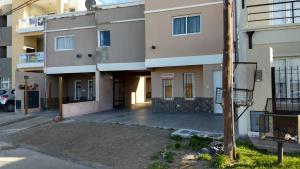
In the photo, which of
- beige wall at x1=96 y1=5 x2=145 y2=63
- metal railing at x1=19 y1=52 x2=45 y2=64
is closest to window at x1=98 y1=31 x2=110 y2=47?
beige wall at x1=96 y1=5 x2=145 y2=63

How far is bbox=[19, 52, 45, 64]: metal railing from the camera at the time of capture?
82.4 feet

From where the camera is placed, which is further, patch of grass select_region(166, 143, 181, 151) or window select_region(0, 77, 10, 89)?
window select_region(0, 77, 10, 89)

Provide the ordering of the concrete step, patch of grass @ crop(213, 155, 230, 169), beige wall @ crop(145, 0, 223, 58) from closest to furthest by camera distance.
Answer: patch of grass @ crop(213, 155, 230, 169) < the concrete step < beige wall @ crop(145, 0, 223, 58)

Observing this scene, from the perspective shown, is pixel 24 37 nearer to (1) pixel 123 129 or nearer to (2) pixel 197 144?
(1) pixel 123 129

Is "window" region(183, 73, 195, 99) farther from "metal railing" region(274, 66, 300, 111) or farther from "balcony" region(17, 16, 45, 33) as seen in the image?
"balcony" region(17, 16, 45, 33)

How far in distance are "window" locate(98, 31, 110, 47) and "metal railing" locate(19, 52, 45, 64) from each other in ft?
18.3

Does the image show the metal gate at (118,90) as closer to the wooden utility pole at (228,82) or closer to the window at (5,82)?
the window at (5,82)

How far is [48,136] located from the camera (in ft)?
45.5

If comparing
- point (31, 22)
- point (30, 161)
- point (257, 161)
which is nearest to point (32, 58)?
point (31, 22)

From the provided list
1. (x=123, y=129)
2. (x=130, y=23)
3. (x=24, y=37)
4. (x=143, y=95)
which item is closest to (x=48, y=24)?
(x=24, y=37)

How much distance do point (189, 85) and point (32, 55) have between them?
44.5 feet

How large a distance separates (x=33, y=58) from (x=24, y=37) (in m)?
3.47

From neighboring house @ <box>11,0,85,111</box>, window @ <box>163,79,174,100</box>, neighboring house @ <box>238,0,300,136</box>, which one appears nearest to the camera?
neighboring house @ <box>238,0,300,136</box>

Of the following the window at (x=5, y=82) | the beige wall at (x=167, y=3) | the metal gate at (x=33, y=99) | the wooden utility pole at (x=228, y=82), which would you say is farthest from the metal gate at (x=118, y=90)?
the wooden utility pole at (x=228, y=82)
